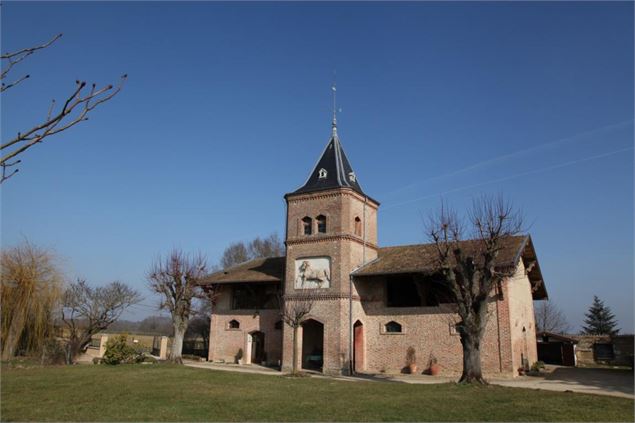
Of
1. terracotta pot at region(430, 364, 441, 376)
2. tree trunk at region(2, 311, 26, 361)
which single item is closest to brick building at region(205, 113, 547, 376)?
terracotta pot at region(430, 364, 441, 376)

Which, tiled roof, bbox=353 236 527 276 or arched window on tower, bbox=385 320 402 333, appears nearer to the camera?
tiled roof, bbox=353 236 527 276

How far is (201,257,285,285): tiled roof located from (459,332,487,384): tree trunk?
12741mm

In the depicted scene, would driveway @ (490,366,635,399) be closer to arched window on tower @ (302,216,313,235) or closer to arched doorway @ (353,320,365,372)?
arched doorway @ (353,320,365,372)

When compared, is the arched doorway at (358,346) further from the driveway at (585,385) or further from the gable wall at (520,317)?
the gable wall at (520,317)

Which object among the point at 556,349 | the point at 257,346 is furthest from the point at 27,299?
the point at 556,349

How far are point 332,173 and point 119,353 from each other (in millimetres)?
14461

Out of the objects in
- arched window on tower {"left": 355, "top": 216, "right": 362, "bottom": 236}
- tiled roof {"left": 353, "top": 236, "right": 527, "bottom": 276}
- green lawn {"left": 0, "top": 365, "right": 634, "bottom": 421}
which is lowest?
green lawn {"left": 0, "top": 365, "right": 634, "bottom": 421}

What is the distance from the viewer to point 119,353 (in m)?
23.7

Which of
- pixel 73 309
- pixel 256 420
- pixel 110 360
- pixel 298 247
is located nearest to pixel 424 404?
pixel 256 420

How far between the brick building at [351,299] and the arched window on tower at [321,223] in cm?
6

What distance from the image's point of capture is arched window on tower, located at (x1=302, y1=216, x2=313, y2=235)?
2617 cm

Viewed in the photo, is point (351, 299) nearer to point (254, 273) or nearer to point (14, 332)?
point (254, 273)

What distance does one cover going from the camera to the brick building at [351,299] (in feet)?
73.6

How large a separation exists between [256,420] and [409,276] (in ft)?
52.0
